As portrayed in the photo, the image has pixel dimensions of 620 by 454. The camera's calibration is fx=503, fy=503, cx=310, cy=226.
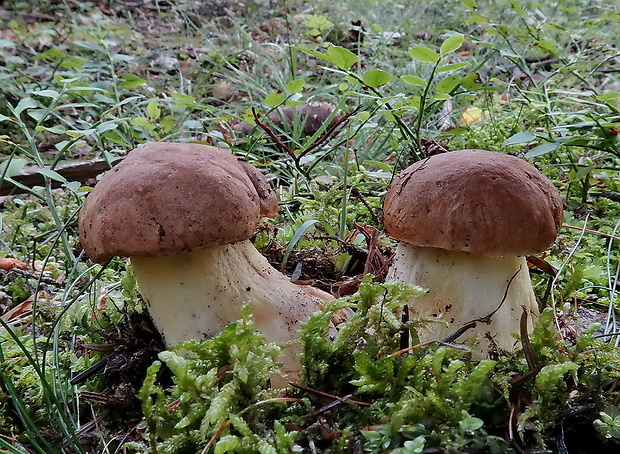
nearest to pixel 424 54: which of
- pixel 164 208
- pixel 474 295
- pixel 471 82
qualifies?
pixel 471 82

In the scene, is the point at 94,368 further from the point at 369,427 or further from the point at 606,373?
the point at 606,373

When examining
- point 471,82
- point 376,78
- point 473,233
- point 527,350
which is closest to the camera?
point 527,350

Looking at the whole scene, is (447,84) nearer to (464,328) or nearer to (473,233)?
(473,233)

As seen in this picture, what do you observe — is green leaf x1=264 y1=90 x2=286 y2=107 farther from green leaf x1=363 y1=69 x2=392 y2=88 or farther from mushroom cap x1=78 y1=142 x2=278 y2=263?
mushroom cap x1=78 y1=142 x2=278 y2=263

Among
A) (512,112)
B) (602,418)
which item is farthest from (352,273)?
(512,112)

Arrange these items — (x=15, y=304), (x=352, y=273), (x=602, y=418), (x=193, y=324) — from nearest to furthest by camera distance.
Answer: (x=602, y=418) → (x=193, y=324) → (x=352, y=273) → (x=15, y=304)

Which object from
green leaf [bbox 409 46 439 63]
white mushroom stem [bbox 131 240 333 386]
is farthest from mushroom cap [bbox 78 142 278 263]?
green leaf [bbox 409 46 439 63]

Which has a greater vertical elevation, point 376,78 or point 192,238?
point 376,78
